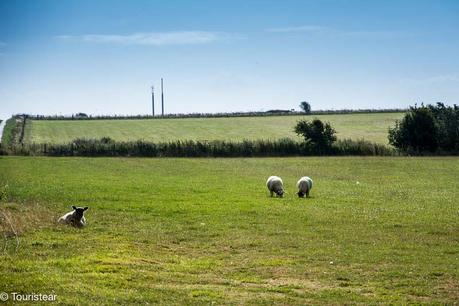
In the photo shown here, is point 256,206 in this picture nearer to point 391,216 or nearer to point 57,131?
point 391,216

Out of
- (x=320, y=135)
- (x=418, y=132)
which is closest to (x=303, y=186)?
(x=320, y=135)

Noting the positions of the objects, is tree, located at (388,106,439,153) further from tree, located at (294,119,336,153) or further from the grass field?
the grass field

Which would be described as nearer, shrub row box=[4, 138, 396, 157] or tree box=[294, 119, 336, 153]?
shrub row box=[4, 138, 396, 157]

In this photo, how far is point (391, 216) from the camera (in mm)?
24250

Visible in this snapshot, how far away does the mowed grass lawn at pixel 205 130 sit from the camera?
8500 centimetres

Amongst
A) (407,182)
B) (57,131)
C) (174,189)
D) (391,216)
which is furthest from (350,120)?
(391,216)

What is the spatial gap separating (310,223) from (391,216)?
13.0ft

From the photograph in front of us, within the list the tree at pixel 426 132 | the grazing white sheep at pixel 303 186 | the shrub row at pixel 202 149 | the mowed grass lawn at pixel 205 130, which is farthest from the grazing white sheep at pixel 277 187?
the mowed grass lawn at pixel 205 130

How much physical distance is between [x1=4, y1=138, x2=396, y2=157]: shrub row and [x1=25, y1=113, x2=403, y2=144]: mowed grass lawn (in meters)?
8.49

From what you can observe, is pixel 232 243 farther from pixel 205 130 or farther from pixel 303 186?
pixel 205 130

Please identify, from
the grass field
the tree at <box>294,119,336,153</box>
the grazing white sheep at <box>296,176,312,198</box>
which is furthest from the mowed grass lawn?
the grazing white sheep at <box>296,176,312,198</box>

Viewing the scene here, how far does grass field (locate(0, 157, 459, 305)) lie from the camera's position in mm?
12383

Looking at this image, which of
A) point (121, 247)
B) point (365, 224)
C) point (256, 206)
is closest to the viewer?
point (121, 247)

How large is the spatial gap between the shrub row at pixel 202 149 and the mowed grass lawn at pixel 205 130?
8494mm
